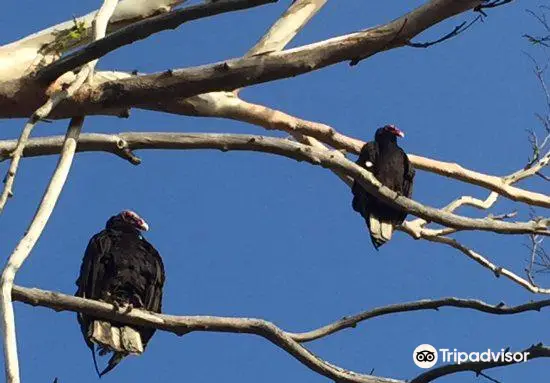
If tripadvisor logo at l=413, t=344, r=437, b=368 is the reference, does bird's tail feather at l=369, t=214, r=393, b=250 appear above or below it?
above

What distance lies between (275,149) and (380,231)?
68.0 inches

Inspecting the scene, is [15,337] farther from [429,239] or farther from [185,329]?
[429,239]

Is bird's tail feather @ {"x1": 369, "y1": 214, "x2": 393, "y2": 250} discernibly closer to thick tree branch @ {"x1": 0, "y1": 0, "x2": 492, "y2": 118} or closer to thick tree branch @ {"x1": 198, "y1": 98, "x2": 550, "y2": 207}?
thick tree branch @ {"x1": 198, "y1": 98, "x2": 550, "y2": 207}

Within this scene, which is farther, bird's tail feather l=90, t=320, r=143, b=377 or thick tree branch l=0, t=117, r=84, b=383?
Answer: bird's tail feather l=90, t=320, r=143, b=377

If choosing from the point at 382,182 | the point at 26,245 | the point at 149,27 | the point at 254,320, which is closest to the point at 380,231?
the point at 382,182

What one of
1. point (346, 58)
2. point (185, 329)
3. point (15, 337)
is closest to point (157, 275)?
point (185, 329)

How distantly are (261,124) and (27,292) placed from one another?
1.87 metres

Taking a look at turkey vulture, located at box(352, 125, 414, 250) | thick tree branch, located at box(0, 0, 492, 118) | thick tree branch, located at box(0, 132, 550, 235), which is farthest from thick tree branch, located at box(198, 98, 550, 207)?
thick tree branch, located at box(0, 0, 492, 118)

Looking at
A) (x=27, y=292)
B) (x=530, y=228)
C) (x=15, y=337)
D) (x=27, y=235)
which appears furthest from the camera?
(x=530, y=228)

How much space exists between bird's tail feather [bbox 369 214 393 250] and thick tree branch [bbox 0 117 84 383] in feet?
7.64

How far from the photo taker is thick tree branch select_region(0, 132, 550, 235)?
3.74 metres

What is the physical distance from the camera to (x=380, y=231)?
553 cm

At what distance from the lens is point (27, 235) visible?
2.88 m

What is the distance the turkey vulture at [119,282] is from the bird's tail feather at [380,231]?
1.09 metres
